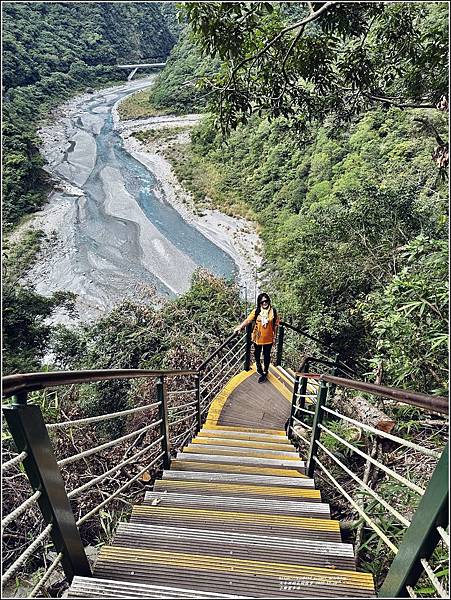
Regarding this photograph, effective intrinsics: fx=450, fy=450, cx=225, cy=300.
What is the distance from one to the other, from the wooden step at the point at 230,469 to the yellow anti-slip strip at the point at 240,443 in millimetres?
500

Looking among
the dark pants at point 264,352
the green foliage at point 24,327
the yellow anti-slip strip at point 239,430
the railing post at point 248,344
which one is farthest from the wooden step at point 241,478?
the green foliage at point 24,327

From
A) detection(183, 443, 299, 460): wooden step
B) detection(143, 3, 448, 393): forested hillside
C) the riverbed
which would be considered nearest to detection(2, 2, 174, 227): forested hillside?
the riverbed

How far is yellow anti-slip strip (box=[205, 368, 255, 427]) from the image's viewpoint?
15.0 feet

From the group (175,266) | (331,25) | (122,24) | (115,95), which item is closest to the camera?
(331,25)

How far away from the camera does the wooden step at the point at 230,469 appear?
2.63 m

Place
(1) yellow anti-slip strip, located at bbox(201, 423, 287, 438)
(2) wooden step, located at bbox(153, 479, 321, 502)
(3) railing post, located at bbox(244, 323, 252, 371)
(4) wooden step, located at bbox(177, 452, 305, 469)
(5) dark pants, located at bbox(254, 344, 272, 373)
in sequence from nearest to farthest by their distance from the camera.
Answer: (2) wooden step, located at bbox(153, 479, 321, 502) < (4) wooden step, located at bbox(177, 452, 305, 469) < (1) yellow anti-slip strip, located at bbox(201, 423, 287, 438) < (5) dark pants, located at bbox(254, 344, 272, 373) < (3) railing post, located at bbox(244, 323, 252, 371)

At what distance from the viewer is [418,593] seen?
4.42 feet

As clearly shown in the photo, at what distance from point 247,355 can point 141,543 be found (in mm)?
3868

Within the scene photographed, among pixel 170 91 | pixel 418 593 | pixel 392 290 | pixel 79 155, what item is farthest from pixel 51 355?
pixel 170 91

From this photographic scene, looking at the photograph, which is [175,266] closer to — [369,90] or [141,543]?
[369,90]

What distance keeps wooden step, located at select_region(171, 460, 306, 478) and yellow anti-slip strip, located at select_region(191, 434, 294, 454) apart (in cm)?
50

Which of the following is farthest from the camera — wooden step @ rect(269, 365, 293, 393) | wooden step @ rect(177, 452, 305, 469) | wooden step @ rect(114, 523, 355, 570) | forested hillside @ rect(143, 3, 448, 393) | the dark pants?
wooden step @ rect(269, 365, 293, 393)

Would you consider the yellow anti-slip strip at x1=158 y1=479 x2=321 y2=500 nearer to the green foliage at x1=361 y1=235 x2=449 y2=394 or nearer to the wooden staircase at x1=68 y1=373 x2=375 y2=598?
the wooden staircase at x1=68 y1=373 x2=375 y2=598

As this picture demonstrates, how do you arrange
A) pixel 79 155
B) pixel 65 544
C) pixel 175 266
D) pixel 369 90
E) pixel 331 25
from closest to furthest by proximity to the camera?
→ 1. pixel 65 544
2. pixel 331 25
3. pixel 369 90
4. pixel 175 266
5. pixel 79 155
